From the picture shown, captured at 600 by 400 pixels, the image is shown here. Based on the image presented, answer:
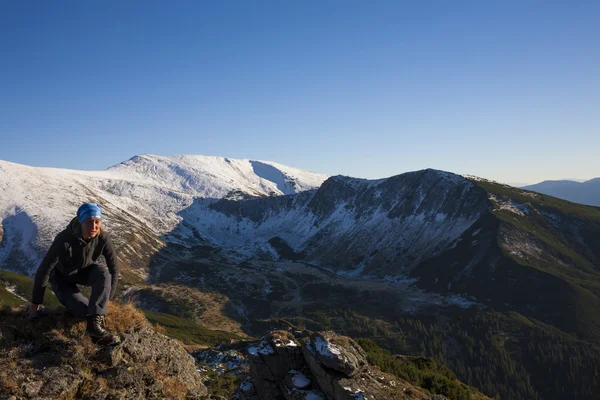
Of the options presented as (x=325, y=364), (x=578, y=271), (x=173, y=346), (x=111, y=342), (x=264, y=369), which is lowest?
(x=578, y=271)

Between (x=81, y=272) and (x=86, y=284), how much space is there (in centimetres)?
44

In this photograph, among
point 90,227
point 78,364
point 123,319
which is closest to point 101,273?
point 90,227

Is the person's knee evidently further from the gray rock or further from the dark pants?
the gray rock

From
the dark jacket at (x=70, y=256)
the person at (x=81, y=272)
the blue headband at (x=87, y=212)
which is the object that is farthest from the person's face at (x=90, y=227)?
the dark jacket at (x=70, y=256)

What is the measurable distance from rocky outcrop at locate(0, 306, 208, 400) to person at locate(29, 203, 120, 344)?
455 millimetres

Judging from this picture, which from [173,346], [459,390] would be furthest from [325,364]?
[459,390]

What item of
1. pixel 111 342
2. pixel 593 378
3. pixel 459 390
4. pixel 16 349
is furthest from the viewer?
pixel 593 378

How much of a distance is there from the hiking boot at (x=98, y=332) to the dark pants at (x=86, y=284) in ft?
0.75

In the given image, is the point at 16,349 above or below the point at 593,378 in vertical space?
above

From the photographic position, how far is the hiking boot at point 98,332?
463 inches

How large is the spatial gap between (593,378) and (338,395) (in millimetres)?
133835

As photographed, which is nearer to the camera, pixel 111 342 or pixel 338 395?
pixel 111 342

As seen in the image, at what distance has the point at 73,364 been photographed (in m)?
11.1

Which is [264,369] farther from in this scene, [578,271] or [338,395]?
[578,271]
